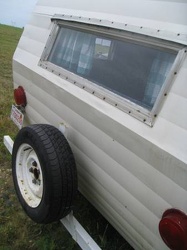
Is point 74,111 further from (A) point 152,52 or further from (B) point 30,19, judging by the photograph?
(B) point 30,19

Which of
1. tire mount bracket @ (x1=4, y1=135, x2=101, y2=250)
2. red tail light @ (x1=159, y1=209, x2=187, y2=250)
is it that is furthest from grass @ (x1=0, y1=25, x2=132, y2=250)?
red tail light @ (x1=159, y1=209, x2=187, y2=250)

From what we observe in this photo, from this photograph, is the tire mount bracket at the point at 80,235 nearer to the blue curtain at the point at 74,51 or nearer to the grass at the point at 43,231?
the grass at the point at 43,231

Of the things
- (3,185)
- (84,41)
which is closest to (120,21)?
(84,41)

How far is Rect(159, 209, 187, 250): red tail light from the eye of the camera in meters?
1.54

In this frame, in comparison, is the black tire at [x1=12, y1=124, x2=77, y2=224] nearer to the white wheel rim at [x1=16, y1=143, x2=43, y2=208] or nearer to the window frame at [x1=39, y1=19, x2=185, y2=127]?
the white wheel rim at [x1=16, y1=143, x2=43, y2=208]

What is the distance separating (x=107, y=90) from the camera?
210 centimetres

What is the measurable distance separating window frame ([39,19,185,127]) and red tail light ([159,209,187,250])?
0.45 metres

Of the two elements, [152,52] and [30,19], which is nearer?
[152,52]

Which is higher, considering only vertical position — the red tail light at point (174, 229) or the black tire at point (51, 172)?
the red tail light at point (174, 229)

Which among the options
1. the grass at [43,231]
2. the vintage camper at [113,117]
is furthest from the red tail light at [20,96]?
the grass at [43,231]

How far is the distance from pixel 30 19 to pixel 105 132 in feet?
5.49

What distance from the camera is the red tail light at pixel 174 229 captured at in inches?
60.6

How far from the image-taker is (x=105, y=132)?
2.00m

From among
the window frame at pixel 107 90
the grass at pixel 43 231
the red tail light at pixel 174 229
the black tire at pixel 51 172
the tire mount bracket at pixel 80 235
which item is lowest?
the grass at pixel 43 231
